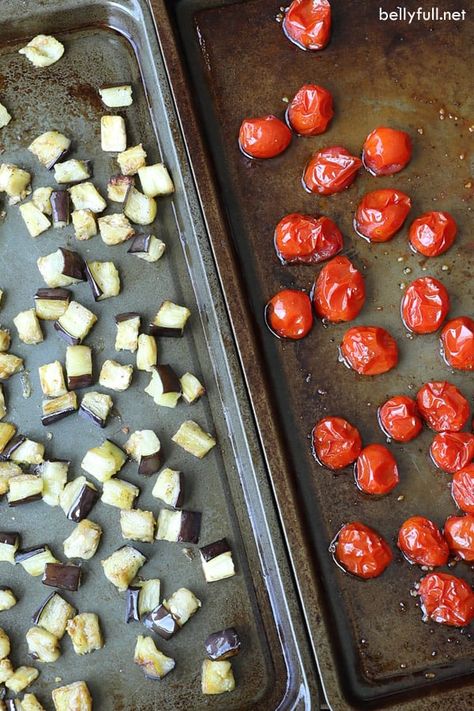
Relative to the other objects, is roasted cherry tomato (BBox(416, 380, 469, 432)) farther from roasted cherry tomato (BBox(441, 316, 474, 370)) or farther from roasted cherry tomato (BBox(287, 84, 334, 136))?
roasted cherry tomato (BBox(287, 84, 334, 136))

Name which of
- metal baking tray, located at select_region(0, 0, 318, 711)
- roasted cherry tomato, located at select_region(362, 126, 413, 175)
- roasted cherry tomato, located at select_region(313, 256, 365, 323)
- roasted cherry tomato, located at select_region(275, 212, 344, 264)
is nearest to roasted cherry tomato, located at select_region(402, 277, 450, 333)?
roasted cherry tomato, located at select_region(313, 256, 365, 323)

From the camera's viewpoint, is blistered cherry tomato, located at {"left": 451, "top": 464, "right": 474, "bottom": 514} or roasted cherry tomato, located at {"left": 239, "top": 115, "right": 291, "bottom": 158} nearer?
blistered cherry tomato, located at {"left": 451, "top": 464, "right": 474, "bottom": 514}

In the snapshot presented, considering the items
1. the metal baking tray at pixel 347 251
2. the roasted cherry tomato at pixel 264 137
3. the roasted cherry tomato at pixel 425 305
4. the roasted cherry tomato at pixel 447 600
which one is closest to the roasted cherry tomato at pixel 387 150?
the metal baking tray at pixel 347 251

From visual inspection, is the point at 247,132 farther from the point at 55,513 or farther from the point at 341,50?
the point at 55,513

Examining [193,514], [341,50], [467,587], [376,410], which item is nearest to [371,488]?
[376,410]

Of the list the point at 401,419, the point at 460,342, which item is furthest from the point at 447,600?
the point at 460,342

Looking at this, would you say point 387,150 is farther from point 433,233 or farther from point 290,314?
point 290,314
